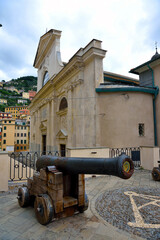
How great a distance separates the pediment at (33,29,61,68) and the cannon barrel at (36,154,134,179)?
18999 mm

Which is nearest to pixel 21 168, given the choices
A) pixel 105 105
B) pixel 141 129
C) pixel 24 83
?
pixel 105 105

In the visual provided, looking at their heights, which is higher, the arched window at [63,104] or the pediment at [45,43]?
the pediment at [45,43]

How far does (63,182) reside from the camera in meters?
3.17

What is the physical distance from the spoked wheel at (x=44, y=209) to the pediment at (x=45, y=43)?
765 inches

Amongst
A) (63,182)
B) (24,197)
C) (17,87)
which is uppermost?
(17,87)

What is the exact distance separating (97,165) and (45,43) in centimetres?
2278

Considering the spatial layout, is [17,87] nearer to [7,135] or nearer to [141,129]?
[7,135]

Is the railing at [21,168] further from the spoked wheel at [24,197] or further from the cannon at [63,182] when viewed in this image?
the cannon at [63,182]

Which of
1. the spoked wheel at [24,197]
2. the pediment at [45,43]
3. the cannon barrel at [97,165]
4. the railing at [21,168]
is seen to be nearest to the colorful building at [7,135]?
the pediment at [45,43]

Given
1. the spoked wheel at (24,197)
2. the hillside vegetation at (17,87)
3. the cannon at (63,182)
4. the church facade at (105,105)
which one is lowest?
the spoked wheel at (24,197)

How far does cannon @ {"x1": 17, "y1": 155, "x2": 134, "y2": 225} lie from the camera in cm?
230

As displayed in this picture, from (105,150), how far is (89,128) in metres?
3.52

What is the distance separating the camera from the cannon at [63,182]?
2.30 metres

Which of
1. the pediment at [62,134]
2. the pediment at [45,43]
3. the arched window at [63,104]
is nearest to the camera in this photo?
the pediment at [62,134]
